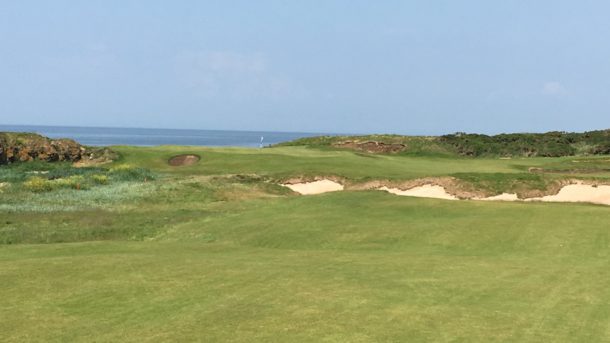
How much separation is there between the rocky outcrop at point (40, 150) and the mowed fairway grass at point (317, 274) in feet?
72.1

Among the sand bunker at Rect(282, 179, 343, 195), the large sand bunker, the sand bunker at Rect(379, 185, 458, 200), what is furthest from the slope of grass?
the sand bunker at Rect(282, 179, 343, 195)

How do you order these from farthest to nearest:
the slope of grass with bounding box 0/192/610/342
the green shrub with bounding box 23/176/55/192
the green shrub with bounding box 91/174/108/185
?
1. the green shrub with bounding box 91/174/108/185
2. the green shrub with bounding box 23/176/55/192
3. the slope of grass with bounding box 0/192/610/342

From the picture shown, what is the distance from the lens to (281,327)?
9.72 meters

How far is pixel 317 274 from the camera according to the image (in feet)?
44.5

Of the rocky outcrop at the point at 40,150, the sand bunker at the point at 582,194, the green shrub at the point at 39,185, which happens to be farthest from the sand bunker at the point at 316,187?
the rocky outcrop at the point at 40,150

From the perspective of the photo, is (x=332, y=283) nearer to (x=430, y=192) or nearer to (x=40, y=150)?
(x=430, y=192)

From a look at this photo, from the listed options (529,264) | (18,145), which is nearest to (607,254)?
(529,264)

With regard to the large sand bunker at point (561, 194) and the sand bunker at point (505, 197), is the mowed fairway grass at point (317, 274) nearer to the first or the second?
the large sand bunker at point (561, 194)

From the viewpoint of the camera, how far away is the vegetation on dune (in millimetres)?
71188

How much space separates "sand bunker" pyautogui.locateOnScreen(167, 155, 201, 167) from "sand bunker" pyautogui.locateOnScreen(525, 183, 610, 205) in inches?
1030

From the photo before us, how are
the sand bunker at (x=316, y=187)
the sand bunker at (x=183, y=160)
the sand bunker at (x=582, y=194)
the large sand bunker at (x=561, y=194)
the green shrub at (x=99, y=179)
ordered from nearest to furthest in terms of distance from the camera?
the sand bunker at (x=582, y=194), the large sand bunker at (x=561, y=194), the green shrub at (x=99, y=179), the sand bunker at (x=316, y=187), the sand bunker at (x=183, y=160)

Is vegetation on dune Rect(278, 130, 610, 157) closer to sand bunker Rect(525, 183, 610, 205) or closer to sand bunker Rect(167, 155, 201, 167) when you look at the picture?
sand bunker Rect(167, 155, 201, 167)

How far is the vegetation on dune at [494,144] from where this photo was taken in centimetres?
7119

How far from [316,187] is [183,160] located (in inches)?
581
